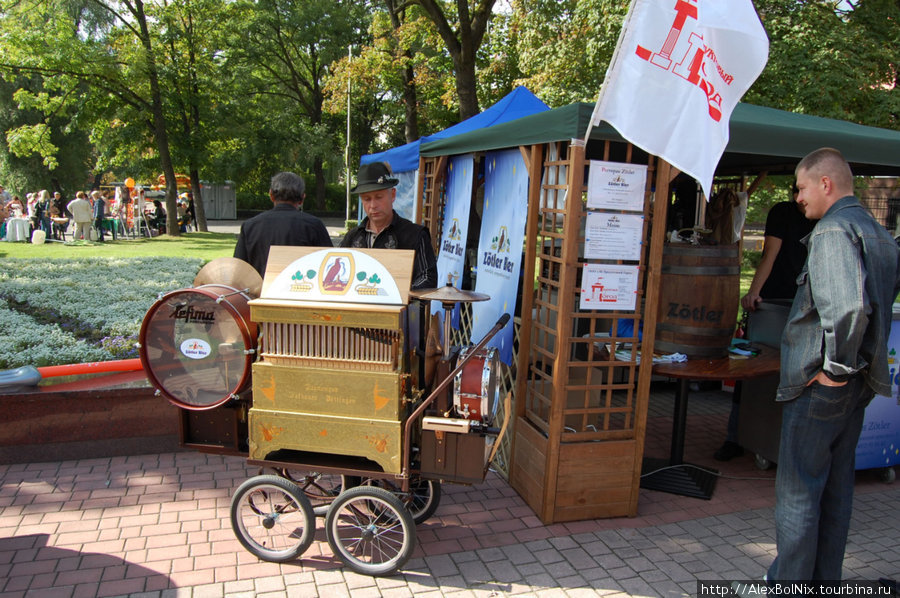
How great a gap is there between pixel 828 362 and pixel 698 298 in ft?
4.20

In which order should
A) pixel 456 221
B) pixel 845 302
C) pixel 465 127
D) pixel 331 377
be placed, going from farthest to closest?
1. pixel 465 127
2. pixel 456 221
3. pixel 331 377
4. pixel 845 302

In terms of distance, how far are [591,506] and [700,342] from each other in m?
1.23

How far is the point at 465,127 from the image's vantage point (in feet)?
23.9

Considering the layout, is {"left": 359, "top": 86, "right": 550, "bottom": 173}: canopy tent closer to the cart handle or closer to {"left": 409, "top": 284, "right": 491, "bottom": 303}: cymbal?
{"left": 409, "top": 284, "right": 491, "bottom": 303}: cymbal

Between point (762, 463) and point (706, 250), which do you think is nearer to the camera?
point (706, 250)

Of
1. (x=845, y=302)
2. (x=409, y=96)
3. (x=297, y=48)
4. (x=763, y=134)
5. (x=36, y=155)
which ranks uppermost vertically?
(x=297, y=48)

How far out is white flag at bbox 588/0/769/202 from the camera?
3027 mm

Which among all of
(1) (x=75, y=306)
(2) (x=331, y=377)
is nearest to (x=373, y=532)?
(2) (x=331, y=377)

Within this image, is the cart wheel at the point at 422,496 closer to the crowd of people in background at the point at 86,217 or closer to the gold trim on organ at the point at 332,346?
the gold trim on organ at the point at 332,346

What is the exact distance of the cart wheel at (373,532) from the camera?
3000 mm

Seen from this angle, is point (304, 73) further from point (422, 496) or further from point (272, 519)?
point (272, 519)

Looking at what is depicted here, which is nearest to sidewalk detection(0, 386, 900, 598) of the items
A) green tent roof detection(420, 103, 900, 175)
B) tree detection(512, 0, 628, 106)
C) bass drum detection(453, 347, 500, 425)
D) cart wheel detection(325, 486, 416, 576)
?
cart wheel detection(325, 486, 416, 576)

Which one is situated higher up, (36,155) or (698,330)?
(36,155)

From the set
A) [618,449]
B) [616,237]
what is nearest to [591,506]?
[618,449]
